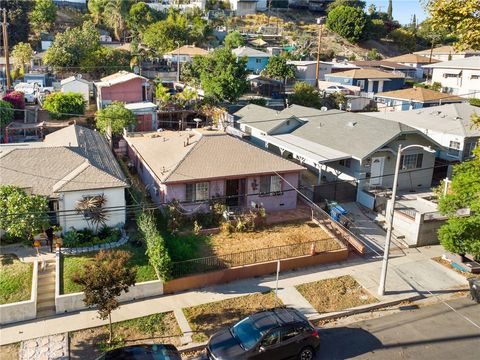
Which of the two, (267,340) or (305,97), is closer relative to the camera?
(267,340)

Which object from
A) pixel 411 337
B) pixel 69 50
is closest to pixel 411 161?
pixel 411 337

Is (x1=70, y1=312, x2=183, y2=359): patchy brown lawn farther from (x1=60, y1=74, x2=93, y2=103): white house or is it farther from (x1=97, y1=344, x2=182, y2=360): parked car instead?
(x1=60, y1=74, x2=93, y2=103): white house

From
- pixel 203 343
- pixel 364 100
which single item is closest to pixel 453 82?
pixel 364 100

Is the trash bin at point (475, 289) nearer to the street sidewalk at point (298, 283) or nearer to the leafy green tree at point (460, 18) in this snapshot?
the street sidewalk at point (298, 283)

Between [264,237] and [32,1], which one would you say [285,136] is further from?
[32,1]

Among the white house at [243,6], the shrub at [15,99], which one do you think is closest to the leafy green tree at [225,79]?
the shrub at [15,99]

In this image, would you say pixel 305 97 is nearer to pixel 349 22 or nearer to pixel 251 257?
pixel 251 257

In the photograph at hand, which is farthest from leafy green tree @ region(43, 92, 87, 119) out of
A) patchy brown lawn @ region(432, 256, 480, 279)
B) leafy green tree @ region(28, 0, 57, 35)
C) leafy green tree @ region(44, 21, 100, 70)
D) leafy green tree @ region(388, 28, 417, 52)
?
leafy green tree @ region(388, 28, 417, 52)
